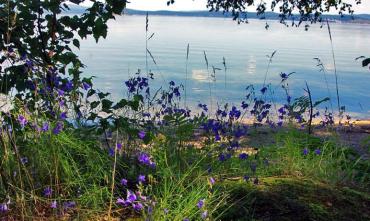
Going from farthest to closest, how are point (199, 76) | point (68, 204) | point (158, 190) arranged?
point (199, 76)
point (158, 190)
point (68, 204)

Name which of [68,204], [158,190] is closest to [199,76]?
[158,190]

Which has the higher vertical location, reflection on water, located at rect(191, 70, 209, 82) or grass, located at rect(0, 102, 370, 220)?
grass, located at rect(0, 102, 370, 220)

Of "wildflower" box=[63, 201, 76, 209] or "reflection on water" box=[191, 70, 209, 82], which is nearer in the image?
"wildflower" box=[63, 201, 76, 209]

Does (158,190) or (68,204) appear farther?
(158,190)

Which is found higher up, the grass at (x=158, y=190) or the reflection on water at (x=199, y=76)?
the grass at (x=158, y=190)

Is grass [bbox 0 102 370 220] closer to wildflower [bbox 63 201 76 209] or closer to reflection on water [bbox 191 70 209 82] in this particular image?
wildflower [bbox 63 201 76 209]

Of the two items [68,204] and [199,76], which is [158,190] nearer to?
[68,204]

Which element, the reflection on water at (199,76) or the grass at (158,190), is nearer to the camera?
the grass at (158,190)

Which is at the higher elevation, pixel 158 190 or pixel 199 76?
pixel 158 190

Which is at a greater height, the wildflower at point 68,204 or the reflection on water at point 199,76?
the wildflower at point 68,204

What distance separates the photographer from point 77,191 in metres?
2.84

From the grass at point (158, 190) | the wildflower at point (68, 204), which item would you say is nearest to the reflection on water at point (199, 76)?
the grass at point (158, 190)

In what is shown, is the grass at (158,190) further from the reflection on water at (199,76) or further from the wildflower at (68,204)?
the reflection on water at (199,76)

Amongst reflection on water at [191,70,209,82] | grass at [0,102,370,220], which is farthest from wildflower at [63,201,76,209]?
reflection on water at [191,70,209,82]
